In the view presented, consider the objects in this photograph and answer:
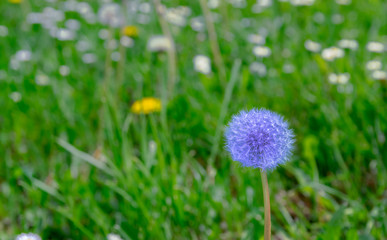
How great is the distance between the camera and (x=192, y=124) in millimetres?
1727

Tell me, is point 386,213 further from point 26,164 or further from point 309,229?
point 26,164

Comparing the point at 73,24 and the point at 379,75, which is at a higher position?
the point at 379,75

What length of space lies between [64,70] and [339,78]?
1.31m

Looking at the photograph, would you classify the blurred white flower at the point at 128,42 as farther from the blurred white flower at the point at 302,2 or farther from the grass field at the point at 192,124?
the blurred white flower at the point at 302,2

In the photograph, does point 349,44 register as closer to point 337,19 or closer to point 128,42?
point 337,19

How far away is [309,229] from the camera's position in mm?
1444

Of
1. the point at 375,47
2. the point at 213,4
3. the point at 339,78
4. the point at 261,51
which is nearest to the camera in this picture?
the point at 339,78

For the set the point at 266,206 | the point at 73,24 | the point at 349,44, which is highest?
the point at 266,206

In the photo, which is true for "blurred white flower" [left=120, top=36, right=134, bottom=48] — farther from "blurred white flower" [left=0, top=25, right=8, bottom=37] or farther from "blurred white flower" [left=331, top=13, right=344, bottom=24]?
"blurred white flower" [left=331, top=13, right=344, bottom=24]

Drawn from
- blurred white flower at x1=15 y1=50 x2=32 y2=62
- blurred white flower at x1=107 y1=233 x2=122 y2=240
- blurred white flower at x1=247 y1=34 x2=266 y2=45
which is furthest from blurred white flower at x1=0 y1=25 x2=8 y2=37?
blurred white flower at x1=107 y1=233 x2=122 y2=240

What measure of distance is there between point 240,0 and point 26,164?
6.63ft

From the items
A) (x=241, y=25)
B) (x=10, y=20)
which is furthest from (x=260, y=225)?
(x=10, y=20)

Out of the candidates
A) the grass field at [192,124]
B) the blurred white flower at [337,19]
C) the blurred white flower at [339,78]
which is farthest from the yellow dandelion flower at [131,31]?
the blurred white flower at [339,78]

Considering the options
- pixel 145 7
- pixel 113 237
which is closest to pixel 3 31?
pixel 145 7
